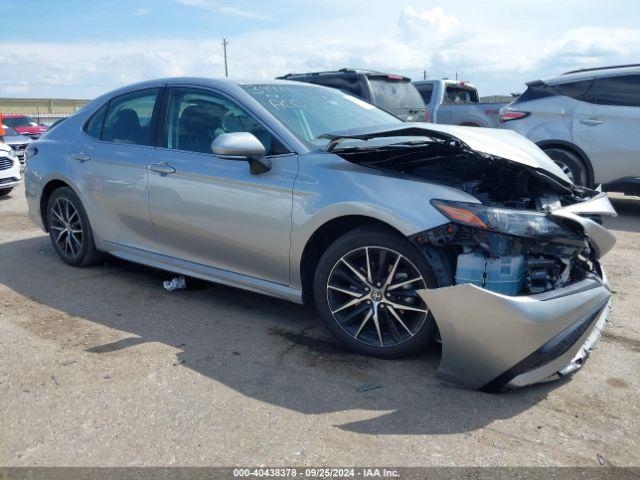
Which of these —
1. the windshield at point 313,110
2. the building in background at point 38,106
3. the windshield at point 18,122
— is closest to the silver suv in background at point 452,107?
the windshield at point 313,110

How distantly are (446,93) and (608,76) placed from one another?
182 inches

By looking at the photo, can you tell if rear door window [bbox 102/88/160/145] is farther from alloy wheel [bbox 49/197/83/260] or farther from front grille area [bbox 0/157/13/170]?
front grille area [bbox 0/157/13/170]

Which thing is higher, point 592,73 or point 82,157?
point 592,73

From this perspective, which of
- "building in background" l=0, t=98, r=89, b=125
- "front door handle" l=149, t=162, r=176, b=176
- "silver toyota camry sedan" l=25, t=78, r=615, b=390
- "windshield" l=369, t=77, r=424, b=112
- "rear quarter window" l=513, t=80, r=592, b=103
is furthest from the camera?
"building in background" l=0, t=98, r=89, b=125

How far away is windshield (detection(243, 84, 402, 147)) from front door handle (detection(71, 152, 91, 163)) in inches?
67.4

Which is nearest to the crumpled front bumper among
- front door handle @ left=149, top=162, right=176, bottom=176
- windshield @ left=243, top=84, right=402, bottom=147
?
windshield @ left=243, top=84, right=402, bottom=147

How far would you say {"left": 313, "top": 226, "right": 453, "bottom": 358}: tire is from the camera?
3195 mm

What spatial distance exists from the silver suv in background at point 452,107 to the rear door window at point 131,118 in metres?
7.79

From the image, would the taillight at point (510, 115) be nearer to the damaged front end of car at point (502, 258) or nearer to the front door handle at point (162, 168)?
the damaged front end of car at point (502, 258)

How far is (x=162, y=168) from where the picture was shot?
14.1 ft

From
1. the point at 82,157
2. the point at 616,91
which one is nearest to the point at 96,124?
the point at 82,157

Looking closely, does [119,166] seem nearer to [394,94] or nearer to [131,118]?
[131,118]

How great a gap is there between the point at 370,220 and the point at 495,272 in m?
0.79

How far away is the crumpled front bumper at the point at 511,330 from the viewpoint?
2783 millimetres
